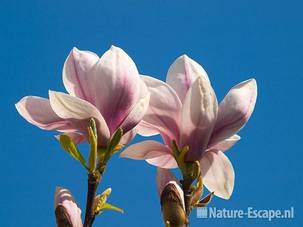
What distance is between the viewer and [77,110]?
24.9 inches

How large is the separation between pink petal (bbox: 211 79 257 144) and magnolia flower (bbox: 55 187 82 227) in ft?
0.74

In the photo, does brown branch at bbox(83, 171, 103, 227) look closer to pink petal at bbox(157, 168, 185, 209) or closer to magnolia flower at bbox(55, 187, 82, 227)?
magnolia flower at bbox(55, 187, 82, 227)

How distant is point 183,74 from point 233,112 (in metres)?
0.11

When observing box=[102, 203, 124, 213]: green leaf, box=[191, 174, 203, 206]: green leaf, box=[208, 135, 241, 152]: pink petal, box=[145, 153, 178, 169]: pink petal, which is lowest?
box=[102, 203, 124, 213]: green leaf

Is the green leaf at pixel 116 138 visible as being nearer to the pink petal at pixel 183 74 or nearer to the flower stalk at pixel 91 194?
the flower stalk at pixel 91 194

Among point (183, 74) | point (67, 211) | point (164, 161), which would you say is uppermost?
point (183, 74)

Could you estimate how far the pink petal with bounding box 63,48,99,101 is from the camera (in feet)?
2.22

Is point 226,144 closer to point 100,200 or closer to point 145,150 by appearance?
point 145,150

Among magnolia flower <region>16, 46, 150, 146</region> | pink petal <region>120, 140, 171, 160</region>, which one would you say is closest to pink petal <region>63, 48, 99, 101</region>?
magnolia flower <region>16, 46, 150, 146</region>

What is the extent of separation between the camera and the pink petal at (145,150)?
2.40 feet

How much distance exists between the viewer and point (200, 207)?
0.72 metres

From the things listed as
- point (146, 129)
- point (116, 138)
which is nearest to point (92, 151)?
point (116, 138)

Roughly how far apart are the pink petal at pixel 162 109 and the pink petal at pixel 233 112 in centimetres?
6

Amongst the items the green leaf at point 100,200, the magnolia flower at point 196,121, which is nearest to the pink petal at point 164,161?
the magnolia flower at point 196,121
